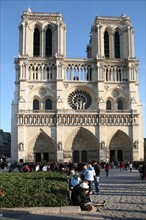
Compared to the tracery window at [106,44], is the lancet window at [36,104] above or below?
below

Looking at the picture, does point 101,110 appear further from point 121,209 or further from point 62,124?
point 121,209

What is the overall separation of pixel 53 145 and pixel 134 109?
13611 millimetres

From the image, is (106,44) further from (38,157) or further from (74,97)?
(38,157)

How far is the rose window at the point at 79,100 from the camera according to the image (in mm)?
51312

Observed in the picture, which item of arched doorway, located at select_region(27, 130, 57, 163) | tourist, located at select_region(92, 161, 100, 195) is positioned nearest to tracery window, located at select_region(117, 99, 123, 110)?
arched doorway, located at select_region(27, 130, 57, 163)

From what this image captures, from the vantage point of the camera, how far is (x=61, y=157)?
47500 millimetres

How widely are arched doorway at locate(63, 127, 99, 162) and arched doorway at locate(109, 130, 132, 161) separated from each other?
290 cm

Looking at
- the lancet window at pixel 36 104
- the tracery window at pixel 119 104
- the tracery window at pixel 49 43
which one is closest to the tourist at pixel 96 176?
the lancet window at pixel 36 104

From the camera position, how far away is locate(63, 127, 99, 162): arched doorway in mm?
48875

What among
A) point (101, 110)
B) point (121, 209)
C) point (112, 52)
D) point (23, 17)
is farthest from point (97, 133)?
point (121, 209)

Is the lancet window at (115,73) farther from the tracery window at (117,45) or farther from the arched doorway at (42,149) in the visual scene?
the arched doorway at (42,149)

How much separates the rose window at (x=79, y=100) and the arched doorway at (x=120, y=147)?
6.72m

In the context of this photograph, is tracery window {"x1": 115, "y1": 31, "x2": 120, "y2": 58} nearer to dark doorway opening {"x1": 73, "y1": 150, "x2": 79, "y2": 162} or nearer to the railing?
the railing

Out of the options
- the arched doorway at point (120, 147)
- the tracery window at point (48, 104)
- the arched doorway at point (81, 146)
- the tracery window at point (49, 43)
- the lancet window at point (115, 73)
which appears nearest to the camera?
the arched doorway at point (81, 146)
